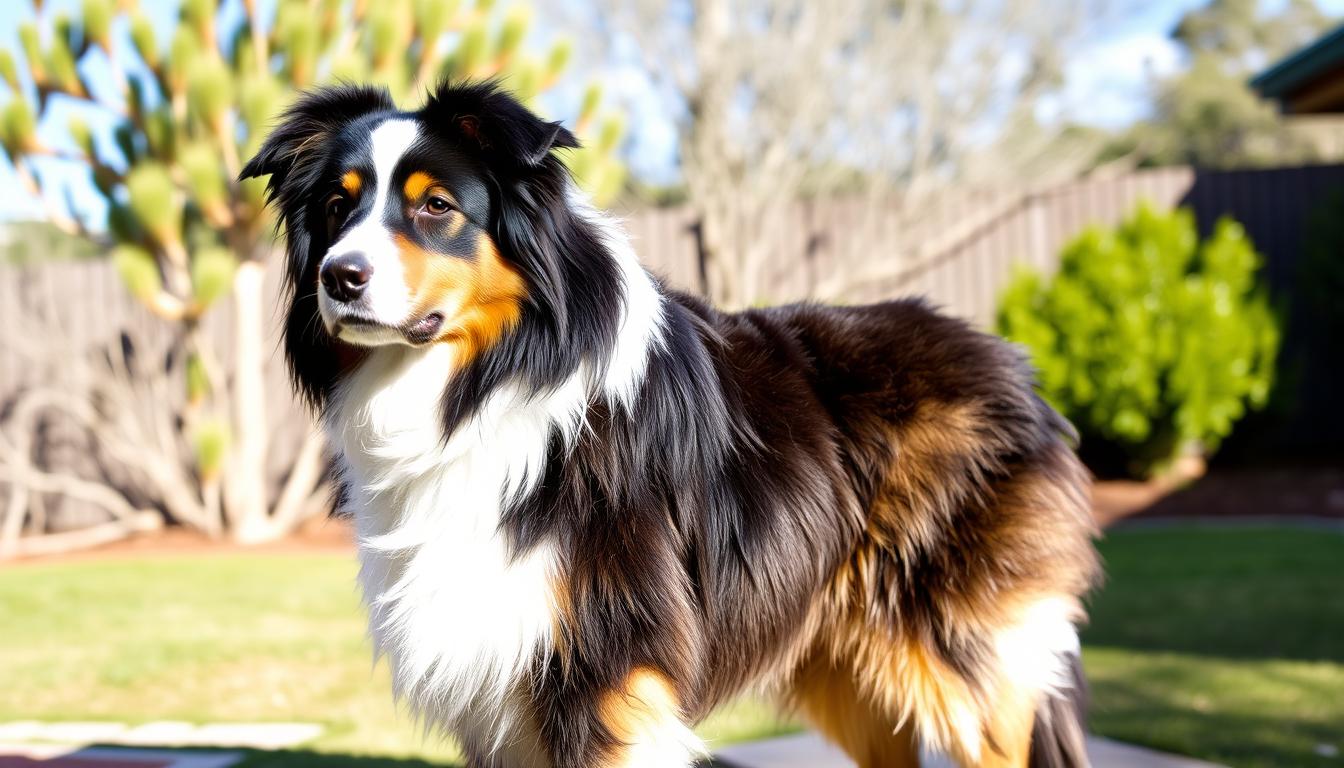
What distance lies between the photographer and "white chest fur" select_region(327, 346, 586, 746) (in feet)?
8.05

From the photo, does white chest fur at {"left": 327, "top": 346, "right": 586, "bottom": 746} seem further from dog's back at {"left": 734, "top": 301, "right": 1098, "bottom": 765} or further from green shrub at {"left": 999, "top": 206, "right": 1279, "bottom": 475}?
green shrub at {"left": 999, "top": 206, "right": 1279, "bottom": 475}

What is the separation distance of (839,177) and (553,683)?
14550mm

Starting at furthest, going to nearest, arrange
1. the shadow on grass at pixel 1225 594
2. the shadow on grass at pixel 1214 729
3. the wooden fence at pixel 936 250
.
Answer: the wooden fence at pixel 936 250 < the shadow on grass at pixel 1225 594 < the shadow on grass at pixel 1214 729

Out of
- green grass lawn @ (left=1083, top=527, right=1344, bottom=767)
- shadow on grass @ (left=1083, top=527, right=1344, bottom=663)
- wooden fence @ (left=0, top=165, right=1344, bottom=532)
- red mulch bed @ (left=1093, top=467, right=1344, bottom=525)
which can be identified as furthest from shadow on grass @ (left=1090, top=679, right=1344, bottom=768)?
wooden fence @ (left=0, top=165, right=1344, bottom=532)

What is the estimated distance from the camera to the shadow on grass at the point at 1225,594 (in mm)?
5699

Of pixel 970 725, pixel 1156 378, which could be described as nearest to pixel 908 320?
pixel 970 725

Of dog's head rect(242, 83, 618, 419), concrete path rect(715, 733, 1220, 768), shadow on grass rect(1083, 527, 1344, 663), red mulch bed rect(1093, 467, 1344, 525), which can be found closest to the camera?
dog's head rect(242, 83, 618, 419)

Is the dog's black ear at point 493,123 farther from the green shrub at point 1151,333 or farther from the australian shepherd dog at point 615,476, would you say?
the green shrub at point 1151,333

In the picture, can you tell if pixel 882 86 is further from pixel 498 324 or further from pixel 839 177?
pixel 498 324

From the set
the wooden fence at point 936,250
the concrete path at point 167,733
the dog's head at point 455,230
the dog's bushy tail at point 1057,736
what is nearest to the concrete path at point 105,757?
the concrete path at point 167,733

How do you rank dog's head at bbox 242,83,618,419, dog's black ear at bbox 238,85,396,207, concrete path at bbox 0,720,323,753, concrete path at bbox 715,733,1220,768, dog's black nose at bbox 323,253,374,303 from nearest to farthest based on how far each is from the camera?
1. dog's black nose at bbox 323,253,374,303
2. dog's head at bbox 242,83,618,419
3. dog's black ear at bbox 238,85,396,207
4. concrete path at bbox 715,733,1220,768
5. concrete path at bbox 0,720,323,753

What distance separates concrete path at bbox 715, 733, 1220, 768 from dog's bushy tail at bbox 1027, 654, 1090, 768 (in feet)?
2.46

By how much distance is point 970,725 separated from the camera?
3.07 meters

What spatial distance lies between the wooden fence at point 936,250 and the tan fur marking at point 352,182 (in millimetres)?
9109
